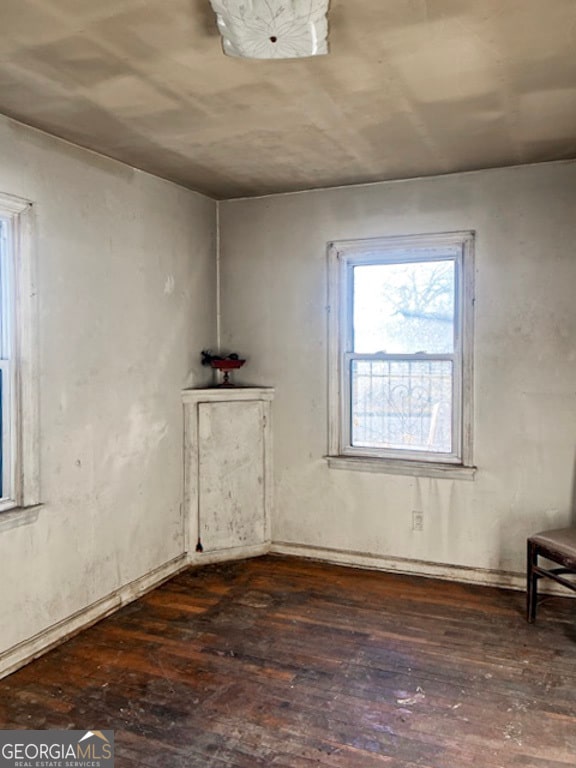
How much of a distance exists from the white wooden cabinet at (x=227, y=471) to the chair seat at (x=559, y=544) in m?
1.86

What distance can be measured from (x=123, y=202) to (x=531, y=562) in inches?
118

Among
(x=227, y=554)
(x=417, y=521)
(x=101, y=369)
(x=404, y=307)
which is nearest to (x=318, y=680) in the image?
(x=417, y=521)

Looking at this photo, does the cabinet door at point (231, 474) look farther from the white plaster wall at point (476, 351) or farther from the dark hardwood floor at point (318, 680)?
the dark hardwood floor at point (318, 680)

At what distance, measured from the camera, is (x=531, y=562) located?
3152mm

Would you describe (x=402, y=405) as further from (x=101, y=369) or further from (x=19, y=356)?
(x=19, y=356)

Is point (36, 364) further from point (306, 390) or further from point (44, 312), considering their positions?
point (306, 390)

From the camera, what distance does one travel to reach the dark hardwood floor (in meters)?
2.16

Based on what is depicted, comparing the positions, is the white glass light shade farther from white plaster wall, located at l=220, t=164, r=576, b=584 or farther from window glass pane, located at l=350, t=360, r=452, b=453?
window glass pane, located at l=350, t=360, r=452, b=453

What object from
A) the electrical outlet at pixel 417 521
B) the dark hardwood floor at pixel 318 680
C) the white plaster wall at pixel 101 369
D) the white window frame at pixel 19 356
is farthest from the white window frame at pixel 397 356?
the white window frame at pixel 19 356

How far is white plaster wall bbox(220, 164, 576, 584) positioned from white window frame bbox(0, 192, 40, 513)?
175 cm

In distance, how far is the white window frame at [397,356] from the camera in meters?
3.70

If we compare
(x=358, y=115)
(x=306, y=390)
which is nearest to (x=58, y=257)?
(x=358, y=115)

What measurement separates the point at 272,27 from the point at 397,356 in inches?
93.6

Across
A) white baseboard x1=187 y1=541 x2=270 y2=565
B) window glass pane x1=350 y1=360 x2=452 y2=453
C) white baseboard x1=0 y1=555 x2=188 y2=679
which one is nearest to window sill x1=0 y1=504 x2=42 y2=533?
white baseboard x1=0 y1=555 x2=188 y2=679
